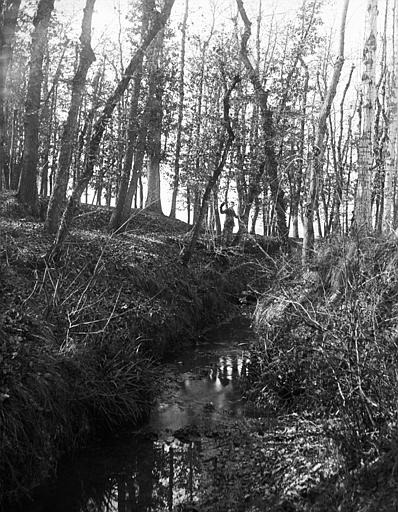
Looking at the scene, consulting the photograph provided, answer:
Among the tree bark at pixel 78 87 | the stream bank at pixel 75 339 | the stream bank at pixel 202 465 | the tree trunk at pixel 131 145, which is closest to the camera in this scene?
the stream bank at pixel 202 465

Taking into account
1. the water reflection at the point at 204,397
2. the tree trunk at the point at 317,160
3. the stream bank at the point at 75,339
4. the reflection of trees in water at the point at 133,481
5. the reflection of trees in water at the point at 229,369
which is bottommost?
the reflection of trees in water at the point at 133,481

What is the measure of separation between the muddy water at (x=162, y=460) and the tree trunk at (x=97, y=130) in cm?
375

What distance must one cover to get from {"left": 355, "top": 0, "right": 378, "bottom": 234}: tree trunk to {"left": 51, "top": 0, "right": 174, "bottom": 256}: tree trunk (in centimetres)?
419

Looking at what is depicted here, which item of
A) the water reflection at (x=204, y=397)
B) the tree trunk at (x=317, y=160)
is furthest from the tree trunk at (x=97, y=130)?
the tree trunk at (x=317, y=160)

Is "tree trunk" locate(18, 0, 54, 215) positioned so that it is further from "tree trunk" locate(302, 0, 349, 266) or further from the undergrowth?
the undergrowth

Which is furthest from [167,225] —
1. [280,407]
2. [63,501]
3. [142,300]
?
[63,501]

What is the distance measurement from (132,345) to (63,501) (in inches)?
112

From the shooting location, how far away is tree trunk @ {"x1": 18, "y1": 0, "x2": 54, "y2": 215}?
11.3m

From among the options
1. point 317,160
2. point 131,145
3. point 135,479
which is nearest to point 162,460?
point 135,479

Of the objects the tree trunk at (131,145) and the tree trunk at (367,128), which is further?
the tree trunk at (131,145)

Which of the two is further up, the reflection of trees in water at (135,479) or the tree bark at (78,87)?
the tree bark at (78,87)

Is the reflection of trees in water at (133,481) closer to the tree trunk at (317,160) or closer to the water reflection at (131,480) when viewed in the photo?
the water reflection at (131,480)

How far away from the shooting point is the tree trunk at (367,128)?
9.02 meters

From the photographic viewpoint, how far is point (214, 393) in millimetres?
7824
